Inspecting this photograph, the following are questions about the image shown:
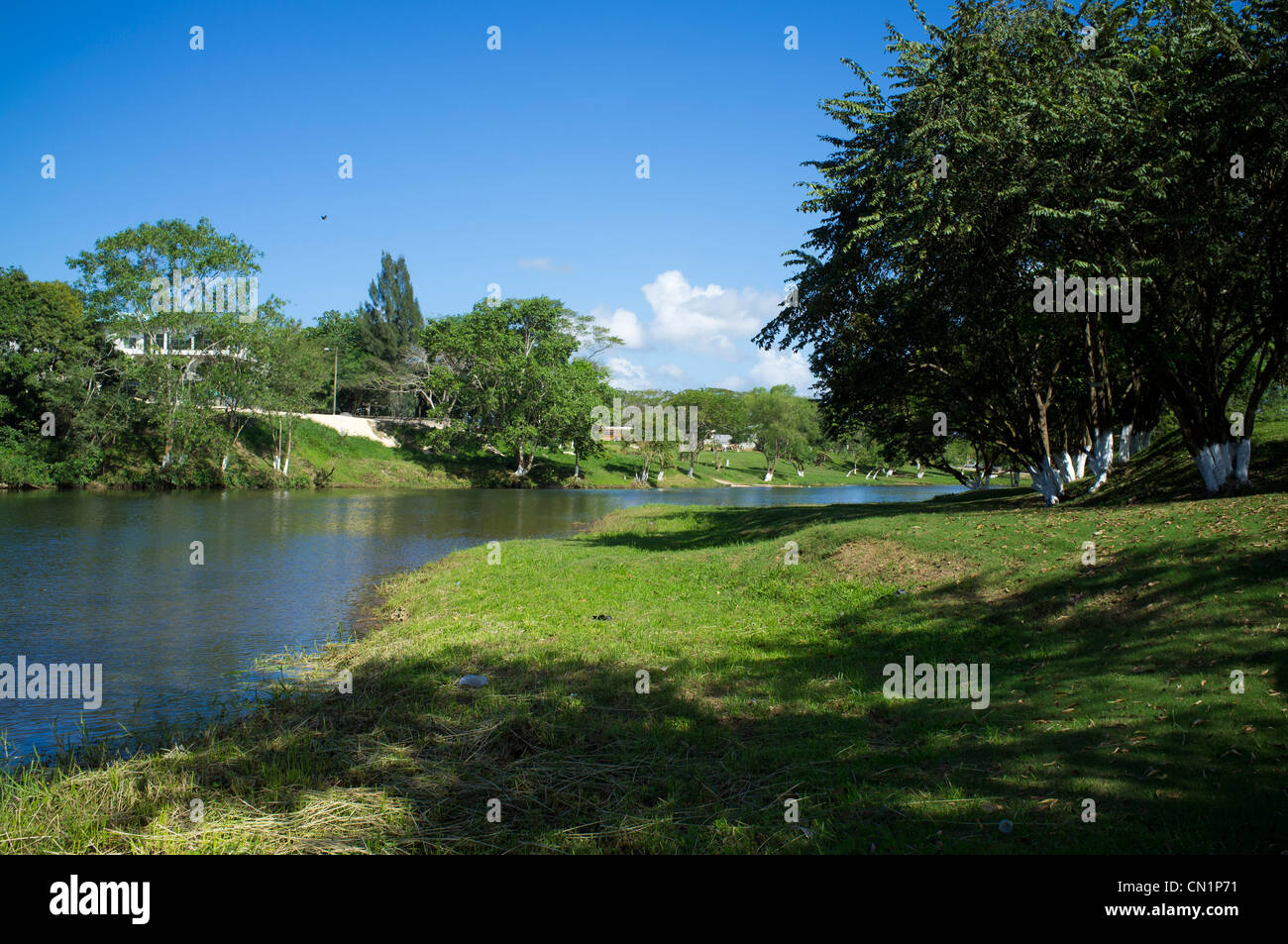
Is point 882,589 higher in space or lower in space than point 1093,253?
lower

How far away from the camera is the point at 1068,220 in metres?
19.5

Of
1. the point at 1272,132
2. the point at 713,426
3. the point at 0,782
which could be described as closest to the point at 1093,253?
the point at 1272,132

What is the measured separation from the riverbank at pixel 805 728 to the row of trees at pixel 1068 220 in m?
6.44

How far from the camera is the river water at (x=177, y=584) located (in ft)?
41.3

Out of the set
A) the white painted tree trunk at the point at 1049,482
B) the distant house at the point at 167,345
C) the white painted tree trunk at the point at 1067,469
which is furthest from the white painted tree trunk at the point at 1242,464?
the distant house at the point at 167,345

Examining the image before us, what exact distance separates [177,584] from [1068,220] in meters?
26.9

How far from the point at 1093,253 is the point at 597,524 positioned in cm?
2558

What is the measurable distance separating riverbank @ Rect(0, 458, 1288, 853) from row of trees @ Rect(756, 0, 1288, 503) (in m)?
6.44

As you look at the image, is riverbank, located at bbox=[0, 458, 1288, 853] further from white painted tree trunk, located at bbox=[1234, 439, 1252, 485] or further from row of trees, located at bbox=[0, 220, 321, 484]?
row of trees, located at bbox=[0, 220, 321, 484]

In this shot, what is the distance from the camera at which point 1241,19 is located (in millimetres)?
16969

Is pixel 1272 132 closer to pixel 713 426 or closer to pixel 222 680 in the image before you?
pixel 222 680

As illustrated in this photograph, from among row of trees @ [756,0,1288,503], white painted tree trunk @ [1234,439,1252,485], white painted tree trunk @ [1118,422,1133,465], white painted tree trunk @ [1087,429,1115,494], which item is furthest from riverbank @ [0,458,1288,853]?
white painted tree trunk @ [1118,422,1133,465]

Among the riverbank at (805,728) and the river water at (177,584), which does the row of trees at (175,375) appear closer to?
the river water at (177,584)

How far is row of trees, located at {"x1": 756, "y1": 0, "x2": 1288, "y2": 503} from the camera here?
17.6 meters
